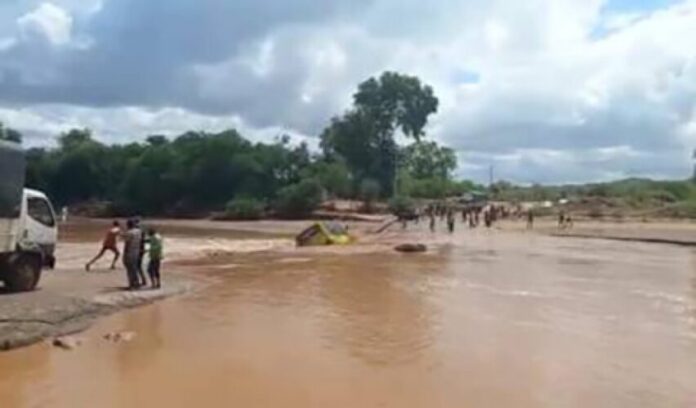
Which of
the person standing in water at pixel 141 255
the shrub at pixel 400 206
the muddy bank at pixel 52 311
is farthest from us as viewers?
the shrub at pixel 400 206

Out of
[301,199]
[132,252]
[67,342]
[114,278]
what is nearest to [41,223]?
[132,252]

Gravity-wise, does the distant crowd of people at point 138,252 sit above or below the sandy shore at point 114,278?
above

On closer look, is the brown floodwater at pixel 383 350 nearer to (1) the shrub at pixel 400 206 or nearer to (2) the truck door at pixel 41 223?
(2) the truck door at pixel 41 223

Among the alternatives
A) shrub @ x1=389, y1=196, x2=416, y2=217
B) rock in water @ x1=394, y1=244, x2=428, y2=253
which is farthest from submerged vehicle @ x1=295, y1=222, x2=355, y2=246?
shrub @ x1=389, y1=196, x2=416, y2=217

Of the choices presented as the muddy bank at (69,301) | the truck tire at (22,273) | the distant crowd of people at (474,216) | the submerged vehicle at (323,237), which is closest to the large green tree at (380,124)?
the distant crowd of people at (474,216)

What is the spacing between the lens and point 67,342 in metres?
15.5

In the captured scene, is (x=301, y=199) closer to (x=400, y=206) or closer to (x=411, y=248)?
(x=400, y=206)

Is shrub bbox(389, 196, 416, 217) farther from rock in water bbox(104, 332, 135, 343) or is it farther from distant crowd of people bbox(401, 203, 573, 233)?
rock in water bbox(104, 332, 135, 343)

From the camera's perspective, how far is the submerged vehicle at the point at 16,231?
62.3ft

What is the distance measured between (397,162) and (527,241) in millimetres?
54340

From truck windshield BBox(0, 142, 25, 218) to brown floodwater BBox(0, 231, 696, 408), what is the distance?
312 centimetres

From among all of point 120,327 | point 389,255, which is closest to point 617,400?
point 120,327

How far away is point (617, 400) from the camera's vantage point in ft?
42.2

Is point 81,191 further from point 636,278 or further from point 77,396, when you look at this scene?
point 77,396
